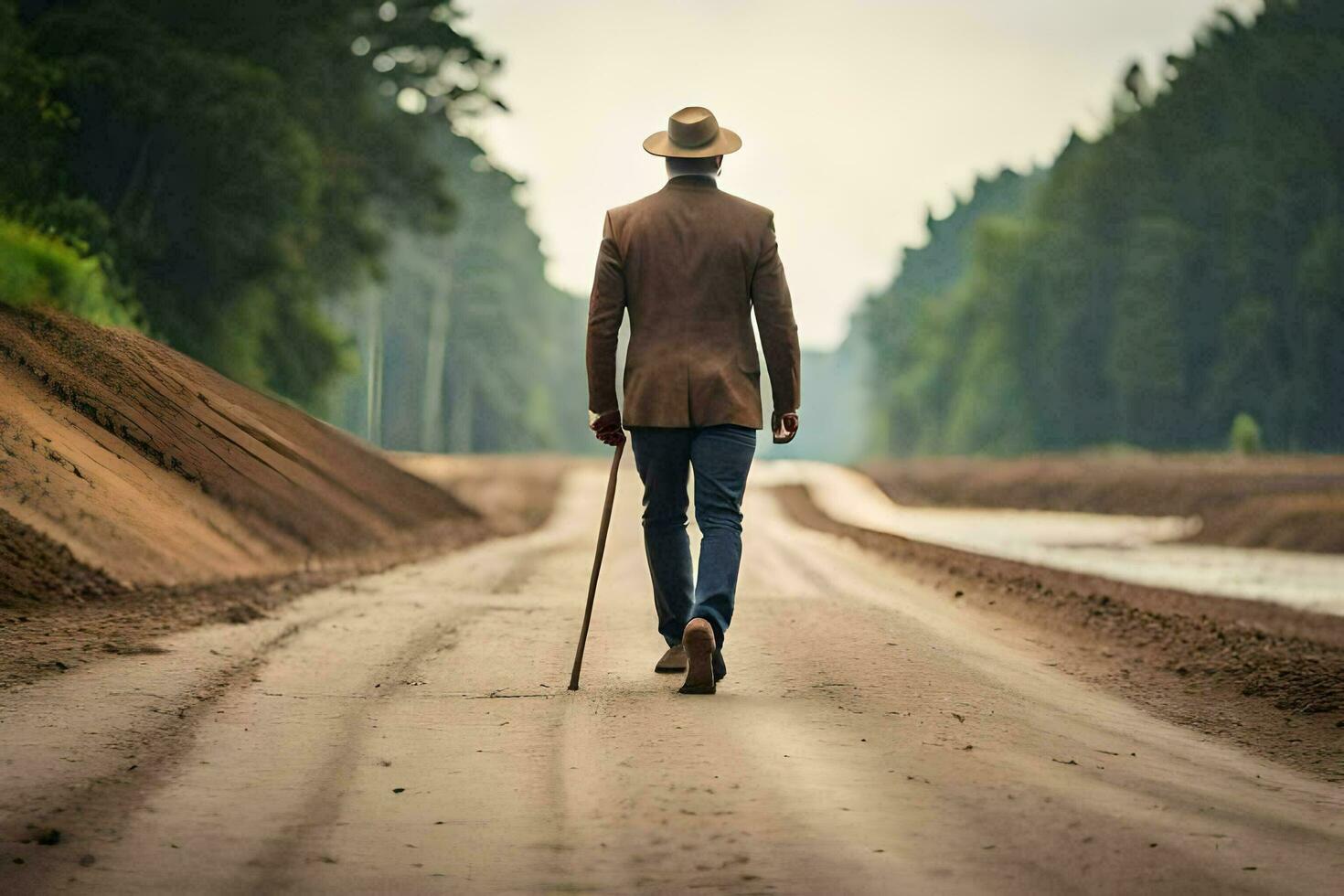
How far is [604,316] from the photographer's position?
21.0 ft

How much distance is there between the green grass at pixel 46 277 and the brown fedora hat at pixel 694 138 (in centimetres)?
253

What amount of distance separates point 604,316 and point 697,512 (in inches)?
36.7

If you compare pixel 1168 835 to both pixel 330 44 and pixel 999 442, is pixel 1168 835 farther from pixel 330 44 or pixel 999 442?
pixel 999 442

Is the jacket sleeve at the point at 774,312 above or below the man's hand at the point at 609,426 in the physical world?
above

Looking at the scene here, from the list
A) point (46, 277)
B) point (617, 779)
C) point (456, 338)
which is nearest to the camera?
point (617, 779)

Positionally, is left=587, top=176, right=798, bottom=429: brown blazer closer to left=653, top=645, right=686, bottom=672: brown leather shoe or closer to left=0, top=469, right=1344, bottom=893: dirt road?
left=653, top=645, right=686, bottom=672: brown leather shoe

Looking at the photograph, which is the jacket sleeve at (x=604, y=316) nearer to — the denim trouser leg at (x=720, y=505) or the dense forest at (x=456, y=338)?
the denim trouser leg at (x=720, y=505)

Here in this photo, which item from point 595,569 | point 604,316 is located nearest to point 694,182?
point 604,316

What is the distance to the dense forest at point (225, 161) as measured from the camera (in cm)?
1530

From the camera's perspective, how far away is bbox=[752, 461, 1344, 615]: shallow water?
57.1 feet

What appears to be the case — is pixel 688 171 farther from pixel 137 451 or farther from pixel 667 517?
pixel 137 451

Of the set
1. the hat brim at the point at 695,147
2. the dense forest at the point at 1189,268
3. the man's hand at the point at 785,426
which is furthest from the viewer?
the dense forest at the point at 1189,268

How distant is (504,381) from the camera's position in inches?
3620

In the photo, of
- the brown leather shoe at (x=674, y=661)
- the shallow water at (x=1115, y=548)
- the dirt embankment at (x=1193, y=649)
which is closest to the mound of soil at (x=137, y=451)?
the brown leather shoe at (x=674, y=661)
